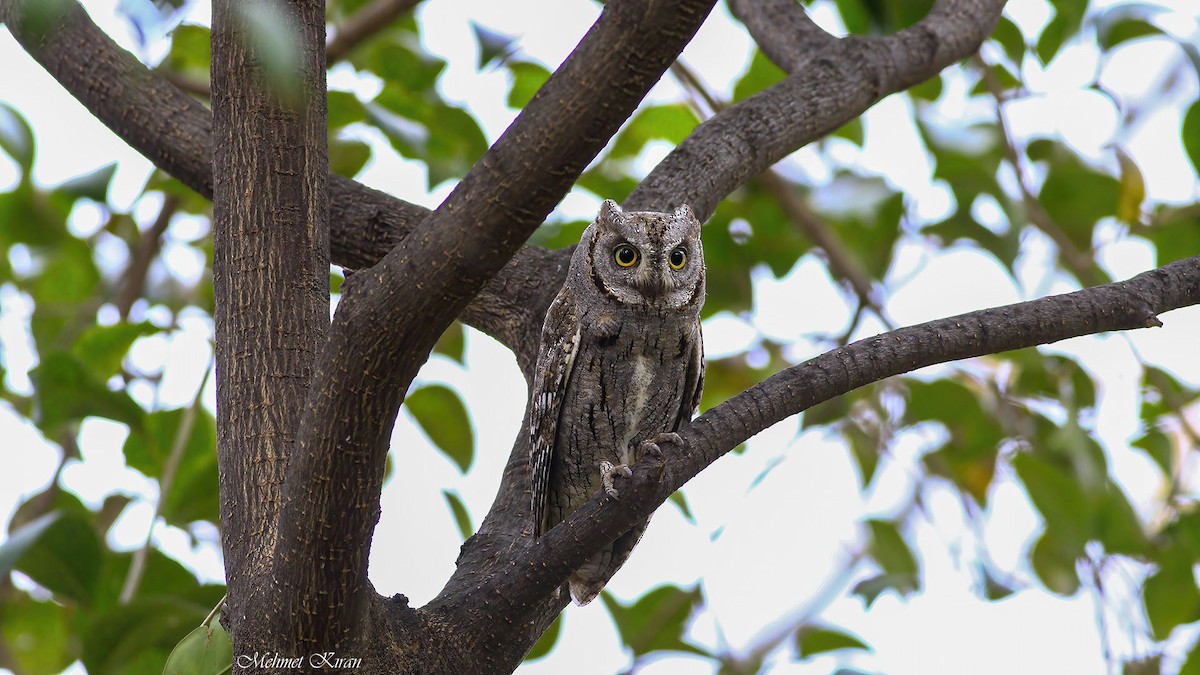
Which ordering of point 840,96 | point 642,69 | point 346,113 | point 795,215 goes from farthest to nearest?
point 795,215 < point 346,113 < point 840,96 < point 642,69

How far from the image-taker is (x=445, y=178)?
7.41ft

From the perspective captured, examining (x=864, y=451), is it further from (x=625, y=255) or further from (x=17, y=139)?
(x=17, y=139)

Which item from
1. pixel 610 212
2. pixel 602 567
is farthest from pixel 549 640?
pixel 610 212

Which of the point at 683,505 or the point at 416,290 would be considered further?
the point at 683,505

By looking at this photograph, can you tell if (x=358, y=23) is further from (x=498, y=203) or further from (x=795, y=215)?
(x=498, y=203)

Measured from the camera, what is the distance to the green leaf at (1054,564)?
2543 millimetres

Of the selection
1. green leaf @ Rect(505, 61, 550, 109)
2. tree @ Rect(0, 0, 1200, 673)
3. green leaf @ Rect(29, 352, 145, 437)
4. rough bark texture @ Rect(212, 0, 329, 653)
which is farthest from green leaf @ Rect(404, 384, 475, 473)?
rough bark texture @ Rect(212, 0, 329, 653)

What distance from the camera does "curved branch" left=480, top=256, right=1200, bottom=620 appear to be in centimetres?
134

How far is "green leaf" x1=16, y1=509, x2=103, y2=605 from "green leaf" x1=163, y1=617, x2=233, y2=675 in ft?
2.32

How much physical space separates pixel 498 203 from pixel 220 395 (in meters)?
0.66

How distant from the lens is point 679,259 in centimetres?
193

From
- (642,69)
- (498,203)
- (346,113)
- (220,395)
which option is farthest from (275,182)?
(346,113)

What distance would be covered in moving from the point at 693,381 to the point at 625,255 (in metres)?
0.29

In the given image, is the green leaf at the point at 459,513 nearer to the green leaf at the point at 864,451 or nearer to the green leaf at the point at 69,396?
the green leaf at the point at 69,396
